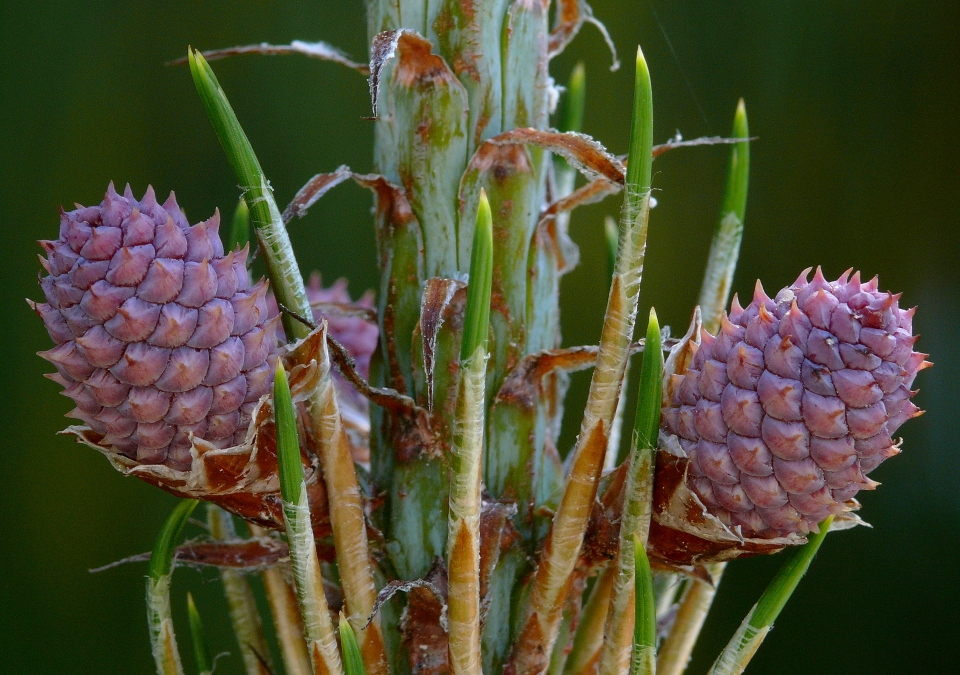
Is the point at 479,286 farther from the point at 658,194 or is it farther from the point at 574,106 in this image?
the point at 658,194

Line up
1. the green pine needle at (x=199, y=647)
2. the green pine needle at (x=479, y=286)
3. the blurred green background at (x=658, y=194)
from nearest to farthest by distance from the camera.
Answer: the green pine needle at (x=479, y=286)
the green pine needle at (x=199, y=647)
the blurred green background at (x=658, y=194)

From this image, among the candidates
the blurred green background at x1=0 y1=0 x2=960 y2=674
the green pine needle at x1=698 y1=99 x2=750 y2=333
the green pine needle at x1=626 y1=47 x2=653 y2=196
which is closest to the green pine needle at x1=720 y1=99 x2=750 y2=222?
the green pine needle at x1=698 y1=99 x2=750 y2=333

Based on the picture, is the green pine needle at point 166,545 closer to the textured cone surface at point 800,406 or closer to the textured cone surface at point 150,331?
the textured cone surface at point 150,331

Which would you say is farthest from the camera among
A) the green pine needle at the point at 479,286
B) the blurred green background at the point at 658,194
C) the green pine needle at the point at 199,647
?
the blurred green background at the point at 658,194

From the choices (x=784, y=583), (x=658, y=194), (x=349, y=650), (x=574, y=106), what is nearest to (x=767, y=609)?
(x=784, y=583)

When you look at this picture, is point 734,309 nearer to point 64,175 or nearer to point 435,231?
point 435,231

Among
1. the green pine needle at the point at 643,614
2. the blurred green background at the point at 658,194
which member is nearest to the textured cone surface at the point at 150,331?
the green pine needle at the point at 643,614

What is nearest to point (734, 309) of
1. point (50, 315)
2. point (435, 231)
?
point (435, 231)
